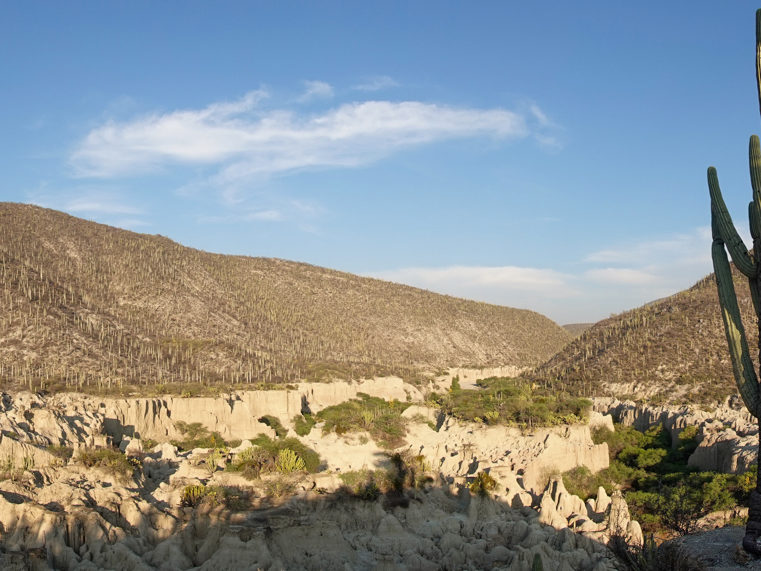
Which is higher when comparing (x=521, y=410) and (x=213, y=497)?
(x=521, y=410)

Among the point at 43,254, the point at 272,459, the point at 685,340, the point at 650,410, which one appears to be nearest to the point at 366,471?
the point at 272,459

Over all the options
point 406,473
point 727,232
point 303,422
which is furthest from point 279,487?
point 303,422

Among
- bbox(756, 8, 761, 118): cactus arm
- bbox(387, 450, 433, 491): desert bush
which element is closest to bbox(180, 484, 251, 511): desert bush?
bbox(387, 450, 433, 491): desert bush

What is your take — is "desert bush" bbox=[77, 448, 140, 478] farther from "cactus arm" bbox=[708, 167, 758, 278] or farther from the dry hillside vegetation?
the dry hillside vegetation

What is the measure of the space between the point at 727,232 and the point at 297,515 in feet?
48.3

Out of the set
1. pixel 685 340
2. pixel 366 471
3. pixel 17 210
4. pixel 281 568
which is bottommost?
pixel 281 568

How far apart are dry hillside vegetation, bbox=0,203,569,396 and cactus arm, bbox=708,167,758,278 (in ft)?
124

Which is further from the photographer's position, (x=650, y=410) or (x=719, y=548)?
(x=650, y=410)

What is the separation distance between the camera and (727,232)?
17.6m

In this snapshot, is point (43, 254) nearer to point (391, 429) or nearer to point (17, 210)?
point (17, 210)

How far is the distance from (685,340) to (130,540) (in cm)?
4948

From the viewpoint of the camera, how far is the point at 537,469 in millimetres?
28250

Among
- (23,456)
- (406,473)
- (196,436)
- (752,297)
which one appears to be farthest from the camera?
(196,436)

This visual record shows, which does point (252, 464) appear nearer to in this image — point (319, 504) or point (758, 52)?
point (319, 504)
